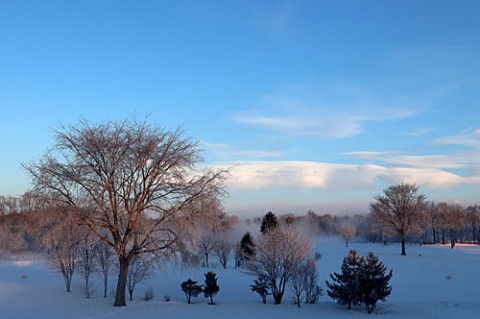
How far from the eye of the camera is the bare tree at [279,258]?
2359 cm

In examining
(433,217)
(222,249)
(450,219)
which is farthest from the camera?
(433,217)

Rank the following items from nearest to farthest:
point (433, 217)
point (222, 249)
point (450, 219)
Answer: point (222, 249) < point (450, 219) < point (433, 217)

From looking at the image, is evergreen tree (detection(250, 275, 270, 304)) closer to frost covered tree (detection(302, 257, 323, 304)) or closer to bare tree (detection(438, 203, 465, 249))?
frost covered tree (detection(302, 257, 323, 304))

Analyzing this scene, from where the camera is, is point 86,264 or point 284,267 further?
point 86,264

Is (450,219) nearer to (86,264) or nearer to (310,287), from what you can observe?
(310,287)

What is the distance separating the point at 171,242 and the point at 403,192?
42.7 m

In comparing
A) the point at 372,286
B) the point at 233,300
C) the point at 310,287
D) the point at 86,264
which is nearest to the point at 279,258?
the point at 310,287

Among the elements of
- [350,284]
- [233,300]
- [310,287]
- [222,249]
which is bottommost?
[233,300]

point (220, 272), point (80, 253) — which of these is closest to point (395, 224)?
point (220, 272)

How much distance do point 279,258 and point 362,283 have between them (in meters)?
5.05

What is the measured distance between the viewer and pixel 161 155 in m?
20.8

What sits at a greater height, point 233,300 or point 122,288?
point 122,288

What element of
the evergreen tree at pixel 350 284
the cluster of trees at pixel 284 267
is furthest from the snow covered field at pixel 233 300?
the cluster of trees at pixel 284 267

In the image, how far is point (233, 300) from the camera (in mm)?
26062
